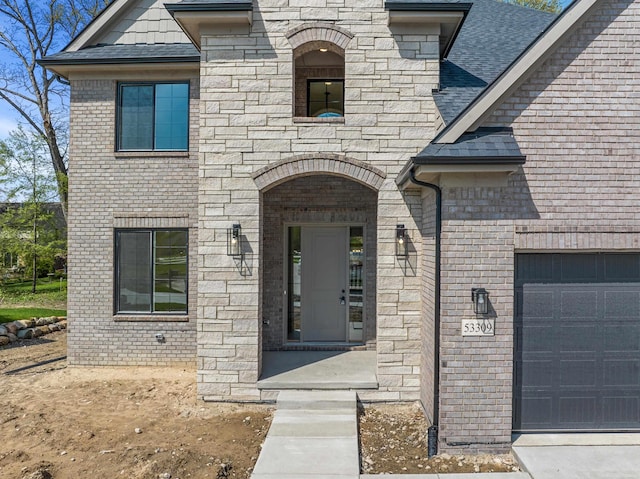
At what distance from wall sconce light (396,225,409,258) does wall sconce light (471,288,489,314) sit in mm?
1503

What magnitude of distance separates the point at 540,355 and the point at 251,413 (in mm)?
4136

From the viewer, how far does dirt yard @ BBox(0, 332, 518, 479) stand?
200 inches

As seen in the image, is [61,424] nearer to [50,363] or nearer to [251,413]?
[251,413]

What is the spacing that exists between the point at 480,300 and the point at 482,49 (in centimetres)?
603

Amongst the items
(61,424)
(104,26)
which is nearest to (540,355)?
(61,424)

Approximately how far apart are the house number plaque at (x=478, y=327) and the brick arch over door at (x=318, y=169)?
2.47 metres

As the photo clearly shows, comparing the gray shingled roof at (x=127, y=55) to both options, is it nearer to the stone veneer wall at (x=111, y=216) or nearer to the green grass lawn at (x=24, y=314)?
the stone veneer wall at (x=111, y=216)

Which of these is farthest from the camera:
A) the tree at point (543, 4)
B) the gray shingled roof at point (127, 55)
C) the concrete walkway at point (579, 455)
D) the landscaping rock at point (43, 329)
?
the tree at point (543, 4)

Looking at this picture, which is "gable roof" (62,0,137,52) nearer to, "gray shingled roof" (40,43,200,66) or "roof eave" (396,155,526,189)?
"gray shingled roof" (40,43,200,66)

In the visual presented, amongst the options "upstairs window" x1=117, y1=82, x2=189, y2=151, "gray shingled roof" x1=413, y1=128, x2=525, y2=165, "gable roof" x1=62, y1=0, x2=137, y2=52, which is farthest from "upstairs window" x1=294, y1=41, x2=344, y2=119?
"gable roof" x1=62, y1=0, x2=137, y2=52

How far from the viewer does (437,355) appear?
5.60 m

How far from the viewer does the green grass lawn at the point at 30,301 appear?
43.6 ft

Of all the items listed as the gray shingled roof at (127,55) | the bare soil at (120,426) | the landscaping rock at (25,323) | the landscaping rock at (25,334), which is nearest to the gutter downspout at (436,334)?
the bare soil at (120,426)

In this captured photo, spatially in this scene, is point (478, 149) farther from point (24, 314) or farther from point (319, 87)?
point (24, 314)
